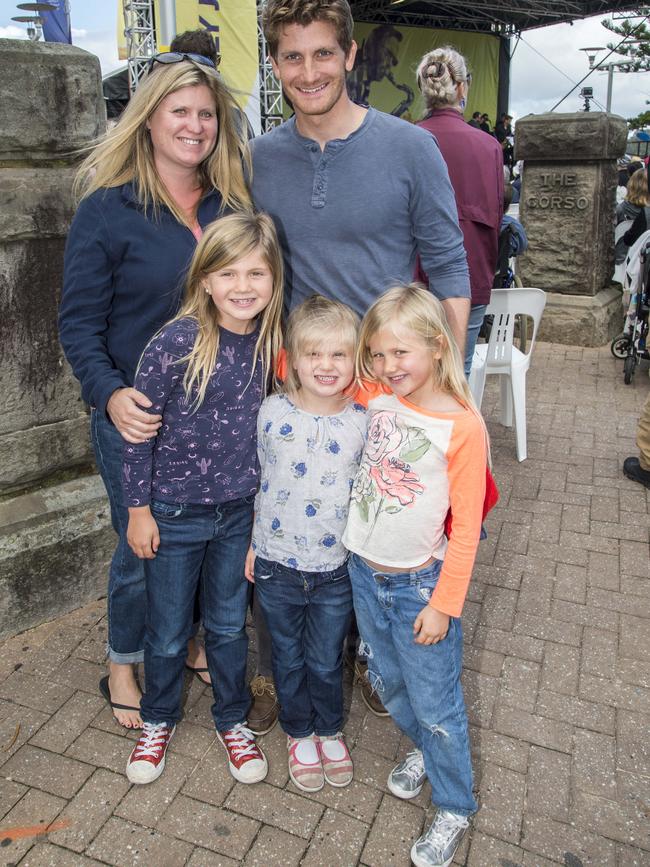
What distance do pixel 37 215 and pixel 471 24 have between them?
25821 millimetres

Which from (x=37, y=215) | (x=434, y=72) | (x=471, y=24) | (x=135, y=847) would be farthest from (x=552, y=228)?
(x=471, y=24)

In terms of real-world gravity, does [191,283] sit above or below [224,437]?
above

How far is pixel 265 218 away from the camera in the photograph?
6.93 ft

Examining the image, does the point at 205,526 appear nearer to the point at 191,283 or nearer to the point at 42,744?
the point at 191,283

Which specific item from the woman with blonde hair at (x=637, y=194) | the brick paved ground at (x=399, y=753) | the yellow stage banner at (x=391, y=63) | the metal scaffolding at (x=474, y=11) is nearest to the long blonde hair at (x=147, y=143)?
the brick paved ground at (x=399, y=753)

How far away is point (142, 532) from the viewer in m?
2.16

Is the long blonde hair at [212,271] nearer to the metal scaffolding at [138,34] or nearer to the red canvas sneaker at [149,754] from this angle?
the red canvas sneaker at [149,754]

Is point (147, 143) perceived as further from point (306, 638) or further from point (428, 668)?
point (428, 668)

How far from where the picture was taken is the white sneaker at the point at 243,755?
2344 mm

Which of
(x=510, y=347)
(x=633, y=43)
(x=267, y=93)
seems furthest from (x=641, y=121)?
(x=510, y=347)

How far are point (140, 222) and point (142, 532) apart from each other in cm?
85

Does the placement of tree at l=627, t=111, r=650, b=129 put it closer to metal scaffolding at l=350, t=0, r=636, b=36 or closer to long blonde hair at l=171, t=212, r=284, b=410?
metal scaffolding at l=350, t=0, r=636, b=36

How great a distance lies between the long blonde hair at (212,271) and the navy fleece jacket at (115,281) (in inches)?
4.1

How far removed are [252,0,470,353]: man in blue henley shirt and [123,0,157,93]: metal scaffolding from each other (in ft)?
27.9
